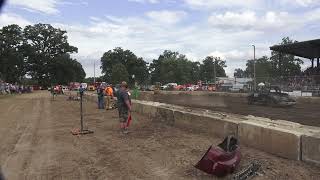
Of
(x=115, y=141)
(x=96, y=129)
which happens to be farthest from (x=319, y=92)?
(x=115, y=141)

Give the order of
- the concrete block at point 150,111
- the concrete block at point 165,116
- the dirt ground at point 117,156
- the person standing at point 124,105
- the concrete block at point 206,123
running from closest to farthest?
the dirt ground at point 117,156
the concrete block at point 206,123
the person standing at point 124,105
the concrete block at point 165,116
the concrete block at point 150,111

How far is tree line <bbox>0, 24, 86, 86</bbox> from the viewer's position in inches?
4619

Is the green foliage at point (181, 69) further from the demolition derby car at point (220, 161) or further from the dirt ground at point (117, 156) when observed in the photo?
the demolition derby car at point (220, 161)

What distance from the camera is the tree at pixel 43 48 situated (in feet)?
409

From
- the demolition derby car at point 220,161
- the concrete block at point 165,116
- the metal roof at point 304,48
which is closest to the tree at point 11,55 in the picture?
the metal roof at point 304,48

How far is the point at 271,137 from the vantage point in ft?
35.6

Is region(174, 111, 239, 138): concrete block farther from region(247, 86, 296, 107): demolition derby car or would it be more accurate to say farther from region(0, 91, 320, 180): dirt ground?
region(247, 86, 296, 107): demolition derby car

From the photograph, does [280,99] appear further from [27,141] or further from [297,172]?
[297,172]

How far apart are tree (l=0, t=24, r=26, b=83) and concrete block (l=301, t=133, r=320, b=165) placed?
101 metres

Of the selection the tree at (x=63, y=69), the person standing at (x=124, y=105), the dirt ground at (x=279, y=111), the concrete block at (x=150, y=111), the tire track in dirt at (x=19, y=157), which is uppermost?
the tree at (x=63, y=69)

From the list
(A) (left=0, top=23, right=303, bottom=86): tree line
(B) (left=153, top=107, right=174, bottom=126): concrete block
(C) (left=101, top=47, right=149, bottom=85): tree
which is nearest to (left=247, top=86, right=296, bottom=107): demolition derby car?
(B) (left=153, top=107, right=174, bottom=126): concrete block

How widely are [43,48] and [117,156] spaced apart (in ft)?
399

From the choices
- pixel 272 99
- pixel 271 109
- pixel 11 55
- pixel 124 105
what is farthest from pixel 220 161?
pixel 11 55

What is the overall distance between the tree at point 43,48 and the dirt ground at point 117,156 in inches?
4363
